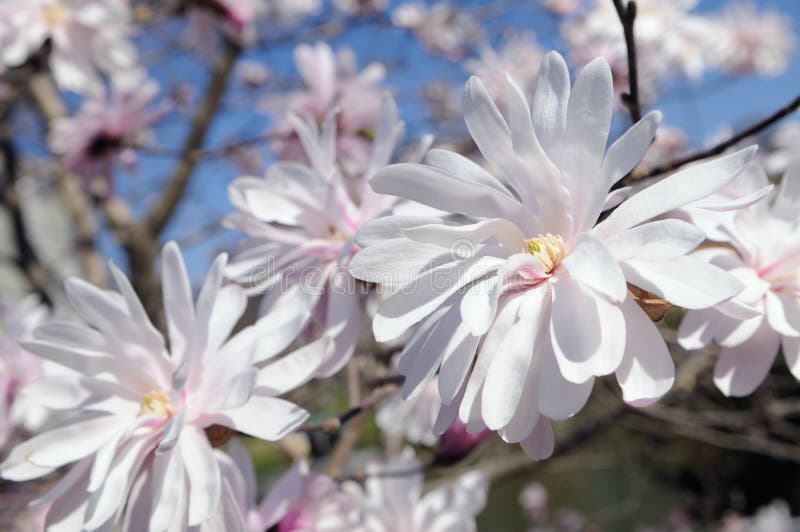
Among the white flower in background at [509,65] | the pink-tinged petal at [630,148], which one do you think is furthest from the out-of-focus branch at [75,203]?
the pink-tinged petal at [630,148]

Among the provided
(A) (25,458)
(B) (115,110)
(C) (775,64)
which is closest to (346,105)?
(B) (115,110)

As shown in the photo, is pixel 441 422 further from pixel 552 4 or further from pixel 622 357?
pixel 552 4

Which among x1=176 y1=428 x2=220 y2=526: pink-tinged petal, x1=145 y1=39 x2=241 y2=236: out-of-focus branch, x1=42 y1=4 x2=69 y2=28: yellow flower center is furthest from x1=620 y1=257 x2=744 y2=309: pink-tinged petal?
x1=145 y1=39 x2=241 y2=236: out-of-focus branch

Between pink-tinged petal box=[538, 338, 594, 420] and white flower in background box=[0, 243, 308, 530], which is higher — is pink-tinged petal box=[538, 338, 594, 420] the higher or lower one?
the higher one

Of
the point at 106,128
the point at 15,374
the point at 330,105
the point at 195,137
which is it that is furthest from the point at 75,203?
the point at 330,105

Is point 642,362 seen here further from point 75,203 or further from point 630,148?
point 75,203

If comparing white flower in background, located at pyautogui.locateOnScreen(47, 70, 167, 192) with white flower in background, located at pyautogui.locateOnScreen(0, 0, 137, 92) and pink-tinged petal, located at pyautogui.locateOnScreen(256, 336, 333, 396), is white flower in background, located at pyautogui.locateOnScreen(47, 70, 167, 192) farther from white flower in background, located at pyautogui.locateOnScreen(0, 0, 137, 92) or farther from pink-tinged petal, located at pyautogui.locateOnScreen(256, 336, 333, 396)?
pink-tinged petal, located at pyautogui.locateOnScreen(256, 336, 333, 396)
